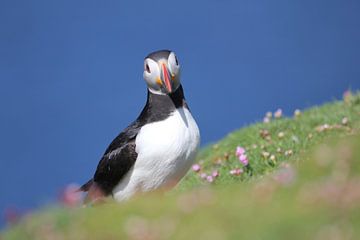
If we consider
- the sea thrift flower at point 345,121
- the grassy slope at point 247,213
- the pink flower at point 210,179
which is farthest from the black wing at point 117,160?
the sea thrift flower at point 345,121

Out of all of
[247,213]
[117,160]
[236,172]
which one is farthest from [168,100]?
[247,213]

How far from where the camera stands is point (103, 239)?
5.40m

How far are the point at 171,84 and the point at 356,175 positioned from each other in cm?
434

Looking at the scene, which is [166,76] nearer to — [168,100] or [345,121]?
[168,100]

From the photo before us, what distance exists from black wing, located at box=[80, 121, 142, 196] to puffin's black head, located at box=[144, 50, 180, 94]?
60cm

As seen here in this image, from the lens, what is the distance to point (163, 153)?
9.29 metres

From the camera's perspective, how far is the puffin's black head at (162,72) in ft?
31.7

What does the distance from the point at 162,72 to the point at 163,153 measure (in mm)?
1103

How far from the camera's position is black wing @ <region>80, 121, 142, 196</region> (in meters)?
9.60

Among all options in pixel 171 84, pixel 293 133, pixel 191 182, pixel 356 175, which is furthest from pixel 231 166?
pixel 356 175

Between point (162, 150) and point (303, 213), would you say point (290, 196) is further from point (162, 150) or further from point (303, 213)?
point (162, 150)

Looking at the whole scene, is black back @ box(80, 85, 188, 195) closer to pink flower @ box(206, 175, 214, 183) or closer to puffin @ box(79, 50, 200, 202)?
puffin @ box(79, 50, 200, 202)

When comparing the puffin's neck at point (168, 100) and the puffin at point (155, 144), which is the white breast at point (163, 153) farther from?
the puffin's neck at point (168, 100)

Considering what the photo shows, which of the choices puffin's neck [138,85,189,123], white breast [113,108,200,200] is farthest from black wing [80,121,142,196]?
puffin's neck [138,85,189,123]
